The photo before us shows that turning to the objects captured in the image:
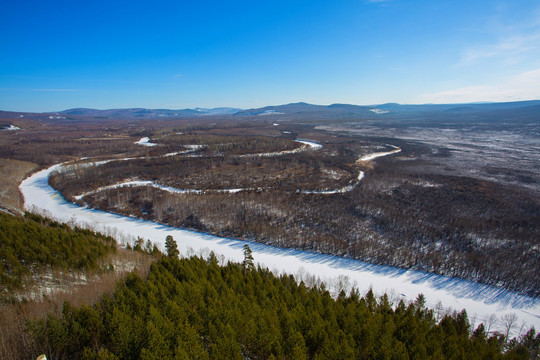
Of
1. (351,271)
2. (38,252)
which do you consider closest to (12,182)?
(38,252)

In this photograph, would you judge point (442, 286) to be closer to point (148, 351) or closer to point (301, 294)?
point (301, 294)

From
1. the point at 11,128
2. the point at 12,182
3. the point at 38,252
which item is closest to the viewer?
the point at 38,252

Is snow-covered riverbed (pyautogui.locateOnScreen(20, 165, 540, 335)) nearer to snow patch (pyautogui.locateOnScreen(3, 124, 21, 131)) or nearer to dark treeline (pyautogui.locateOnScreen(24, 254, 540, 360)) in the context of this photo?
dark treeline (pyautogui.locateOnScreen(24, 254, 540, 360))

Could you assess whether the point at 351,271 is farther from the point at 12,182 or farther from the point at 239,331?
the point at 12,182

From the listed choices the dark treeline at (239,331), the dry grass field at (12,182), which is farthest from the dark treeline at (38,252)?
the dry grass field at (12,182)

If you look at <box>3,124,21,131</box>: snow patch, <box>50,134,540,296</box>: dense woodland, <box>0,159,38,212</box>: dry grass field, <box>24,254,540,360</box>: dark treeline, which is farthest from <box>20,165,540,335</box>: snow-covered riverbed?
<box>3,124,21,131</box>: snow patch

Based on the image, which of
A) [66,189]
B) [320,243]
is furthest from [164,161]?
[320,243]
